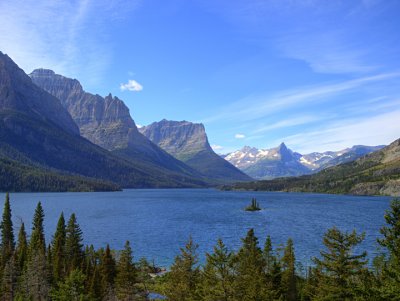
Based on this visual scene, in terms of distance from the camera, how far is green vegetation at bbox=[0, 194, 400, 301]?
125ft

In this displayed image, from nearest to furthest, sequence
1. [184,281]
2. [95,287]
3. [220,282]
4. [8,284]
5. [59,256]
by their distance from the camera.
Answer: [220,282]
[184,281]
[95,287]
[8,284]
[59,256]

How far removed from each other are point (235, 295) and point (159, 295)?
42069 millimetres

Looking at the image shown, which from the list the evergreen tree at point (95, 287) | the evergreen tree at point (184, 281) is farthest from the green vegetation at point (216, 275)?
the evergreen tree at point (95, 287)

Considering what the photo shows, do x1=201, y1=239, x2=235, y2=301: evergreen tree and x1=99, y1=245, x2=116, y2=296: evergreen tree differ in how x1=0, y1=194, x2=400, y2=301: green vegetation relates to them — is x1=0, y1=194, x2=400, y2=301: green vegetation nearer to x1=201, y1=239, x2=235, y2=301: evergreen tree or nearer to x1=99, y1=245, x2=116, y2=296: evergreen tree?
x1=201, y1=239, x2=235, y2=301: evergreen tree

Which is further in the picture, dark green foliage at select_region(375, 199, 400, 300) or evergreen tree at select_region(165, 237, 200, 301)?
evergreen tree at select_region(165, 237, 200, 301)

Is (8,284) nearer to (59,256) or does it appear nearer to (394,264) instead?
(59,256)

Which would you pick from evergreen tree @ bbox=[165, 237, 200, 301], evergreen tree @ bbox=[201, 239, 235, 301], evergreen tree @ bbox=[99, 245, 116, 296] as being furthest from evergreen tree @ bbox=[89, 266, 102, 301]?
evergreen tree @ bbox=[201, 239, 235, 301]

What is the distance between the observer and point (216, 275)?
149 feet

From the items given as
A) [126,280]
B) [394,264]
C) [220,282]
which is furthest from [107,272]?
[394,264]

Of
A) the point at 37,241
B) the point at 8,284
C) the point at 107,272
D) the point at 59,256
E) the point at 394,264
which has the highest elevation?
the point at 394,264

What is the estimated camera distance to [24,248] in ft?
287

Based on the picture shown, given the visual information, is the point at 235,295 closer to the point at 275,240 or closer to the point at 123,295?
the point at 123,295

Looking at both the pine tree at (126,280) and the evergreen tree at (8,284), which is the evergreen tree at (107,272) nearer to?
the pine tree at (126,280)

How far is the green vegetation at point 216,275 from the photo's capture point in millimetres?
37969
